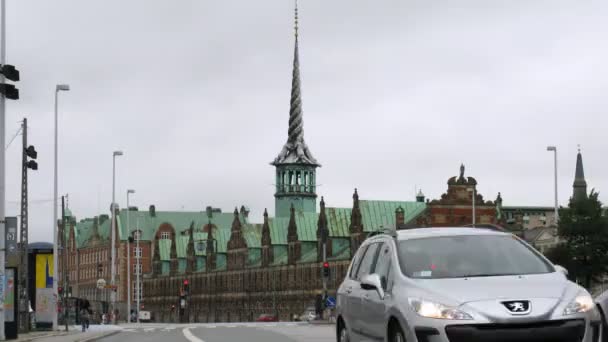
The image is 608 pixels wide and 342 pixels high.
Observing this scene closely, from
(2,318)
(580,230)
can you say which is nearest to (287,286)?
(580,230)

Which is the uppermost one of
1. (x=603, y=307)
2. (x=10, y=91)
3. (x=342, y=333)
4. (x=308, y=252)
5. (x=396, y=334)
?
(x=10, y=91)

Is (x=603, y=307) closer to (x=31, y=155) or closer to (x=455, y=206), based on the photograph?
(x=31, y=155)

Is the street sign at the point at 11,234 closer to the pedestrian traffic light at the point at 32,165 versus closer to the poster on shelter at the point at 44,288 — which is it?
the pedestrian traffic light at the point at 32,165

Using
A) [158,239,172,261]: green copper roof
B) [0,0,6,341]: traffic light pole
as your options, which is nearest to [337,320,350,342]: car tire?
[0,0,6,341]: traffic light pole

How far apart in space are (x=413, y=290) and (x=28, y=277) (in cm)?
4156

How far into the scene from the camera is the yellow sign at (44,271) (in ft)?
175

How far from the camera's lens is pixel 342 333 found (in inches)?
627

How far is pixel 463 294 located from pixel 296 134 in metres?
155

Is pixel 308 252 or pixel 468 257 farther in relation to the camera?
pixel 308 252

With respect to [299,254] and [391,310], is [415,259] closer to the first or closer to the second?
[391,310]

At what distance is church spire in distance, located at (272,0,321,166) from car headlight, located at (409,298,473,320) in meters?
152

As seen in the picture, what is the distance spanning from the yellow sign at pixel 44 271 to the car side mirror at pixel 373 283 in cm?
4095

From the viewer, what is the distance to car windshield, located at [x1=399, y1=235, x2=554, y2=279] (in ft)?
43.6

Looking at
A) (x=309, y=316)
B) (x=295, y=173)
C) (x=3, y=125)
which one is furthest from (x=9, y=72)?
(x=295, y=173)
